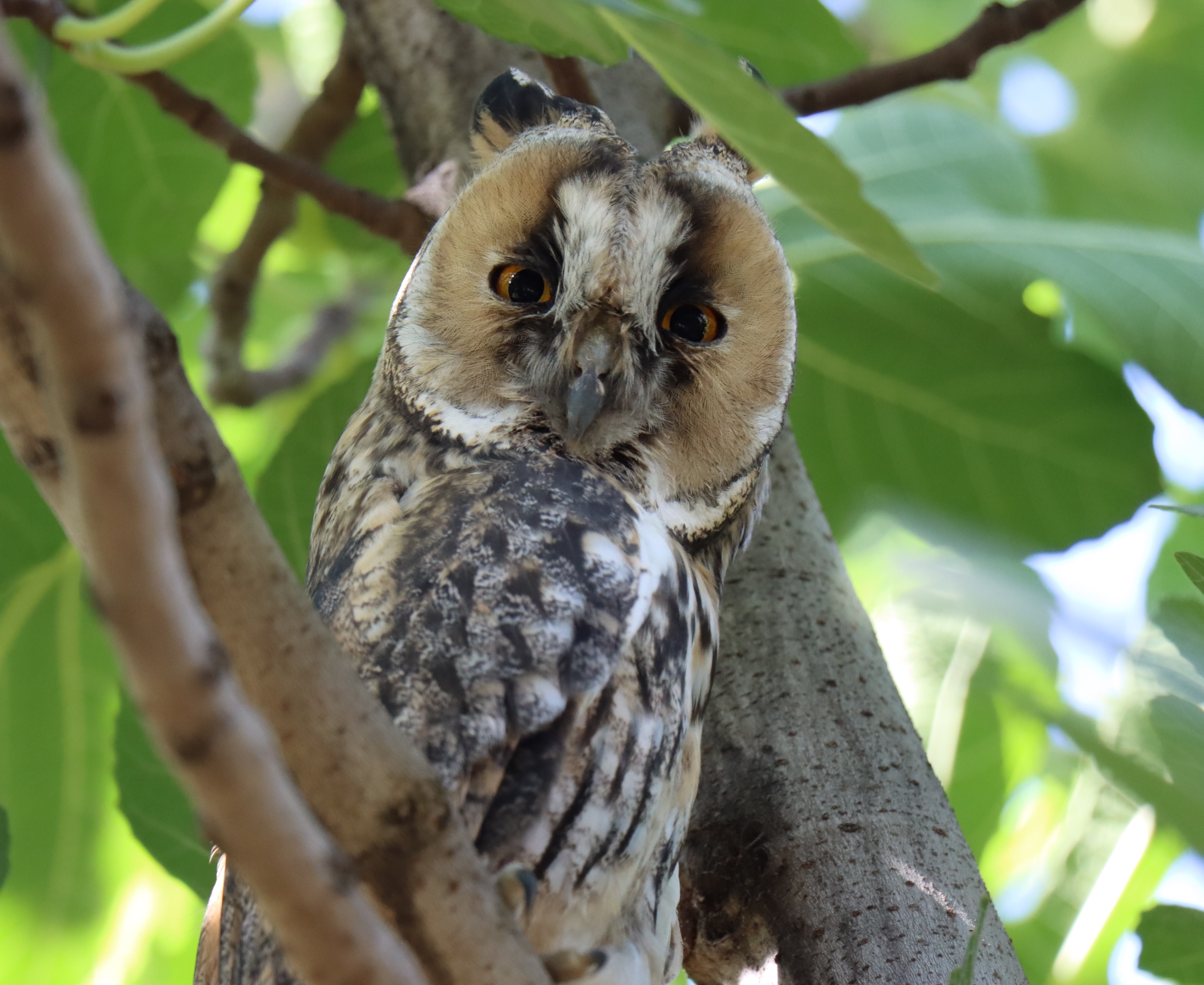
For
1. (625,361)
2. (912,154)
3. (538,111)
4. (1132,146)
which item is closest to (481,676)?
(625,361)

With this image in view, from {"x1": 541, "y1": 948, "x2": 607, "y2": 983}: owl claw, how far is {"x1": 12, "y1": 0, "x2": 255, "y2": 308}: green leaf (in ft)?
4.76

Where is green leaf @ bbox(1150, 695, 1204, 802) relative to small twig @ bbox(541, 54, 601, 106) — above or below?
below

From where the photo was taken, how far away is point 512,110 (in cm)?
165

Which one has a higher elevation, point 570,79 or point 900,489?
point 570,79

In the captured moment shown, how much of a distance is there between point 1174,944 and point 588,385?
33.8 inches

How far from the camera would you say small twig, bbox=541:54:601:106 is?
5.89 ft

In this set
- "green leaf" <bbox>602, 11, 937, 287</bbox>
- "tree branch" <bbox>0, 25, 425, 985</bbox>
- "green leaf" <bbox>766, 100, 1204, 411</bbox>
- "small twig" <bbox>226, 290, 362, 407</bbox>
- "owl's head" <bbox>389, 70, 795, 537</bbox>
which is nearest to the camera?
"tree branch" <bbox>0, 25, 425, 985</bbox>

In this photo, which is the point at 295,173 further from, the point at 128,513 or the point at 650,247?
the point at 128,513

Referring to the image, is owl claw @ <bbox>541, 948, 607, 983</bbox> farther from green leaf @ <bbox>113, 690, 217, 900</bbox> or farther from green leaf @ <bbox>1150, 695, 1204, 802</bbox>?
green leaf @ <bbox>113, 690, 217, 900</bbox>

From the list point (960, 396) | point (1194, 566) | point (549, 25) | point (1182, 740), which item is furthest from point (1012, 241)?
point (1182, 740)

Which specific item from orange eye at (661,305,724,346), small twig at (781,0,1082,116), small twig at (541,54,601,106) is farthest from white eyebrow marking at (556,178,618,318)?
small twig at (781,0,1082,116)

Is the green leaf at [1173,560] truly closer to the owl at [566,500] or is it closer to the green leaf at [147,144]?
the owl at [566,500]

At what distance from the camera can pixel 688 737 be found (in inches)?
51.3

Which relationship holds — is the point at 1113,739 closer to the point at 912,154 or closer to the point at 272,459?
the point at 272,459
